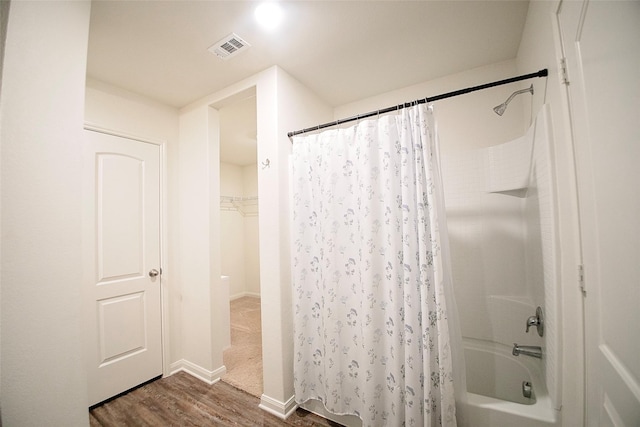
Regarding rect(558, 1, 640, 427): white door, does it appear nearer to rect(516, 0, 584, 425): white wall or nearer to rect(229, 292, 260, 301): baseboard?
rect(516, 0, 584, 425): white wall

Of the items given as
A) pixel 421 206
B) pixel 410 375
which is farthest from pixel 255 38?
pixel 410 375

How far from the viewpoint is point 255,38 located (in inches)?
58.4

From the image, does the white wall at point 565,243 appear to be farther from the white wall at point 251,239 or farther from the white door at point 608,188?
the white wall at point 251,239

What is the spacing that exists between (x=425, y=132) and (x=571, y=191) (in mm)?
641

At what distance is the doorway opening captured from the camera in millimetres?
2773

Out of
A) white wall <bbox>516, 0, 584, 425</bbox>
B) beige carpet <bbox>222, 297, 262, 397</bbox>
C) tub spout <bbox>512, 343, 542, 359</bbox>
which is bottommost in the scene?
beige carpet <bbox>222, 297, 262, 397</bbox>

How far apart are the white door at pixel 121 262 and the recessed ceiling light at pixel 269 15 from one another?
156 cm

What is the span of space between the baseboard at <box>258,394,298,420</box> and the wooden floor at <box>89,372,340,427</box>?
25mm

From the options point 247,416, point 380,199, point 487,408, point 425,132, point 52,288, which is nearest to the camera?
point 52,288

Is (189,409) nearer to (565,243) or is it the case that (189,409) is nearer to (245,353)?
(245,353)

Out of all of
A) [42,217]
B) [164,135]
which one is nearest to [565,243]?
[42,217]

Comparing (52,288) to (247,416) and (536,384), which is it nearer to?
(247,416)

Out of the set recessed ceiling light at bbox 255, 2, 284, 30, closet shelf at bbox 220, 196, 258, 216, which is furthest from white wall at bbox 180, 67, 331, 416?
closet shelf at bbox 220, 196, 258, 216

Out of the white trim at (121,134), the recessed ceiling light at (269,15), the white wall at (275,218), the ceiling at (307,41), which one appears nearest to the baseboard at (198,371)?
the white wall at (275,218)
